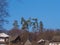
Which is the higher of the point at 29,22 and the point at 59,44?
the point at 29,22

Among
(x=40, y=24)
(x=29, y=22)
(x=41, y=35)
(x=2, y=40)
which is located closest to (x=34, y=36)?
(x=41, y=35)

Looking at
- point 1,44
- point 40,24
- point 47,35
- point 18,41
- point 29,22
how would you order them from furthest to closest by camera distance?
point 40,24 < point 29,22 < point 47,35 < point 18,41 < point 1,44

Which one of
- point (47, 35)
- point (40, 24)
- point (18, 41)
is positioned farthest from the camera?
point (40, 24)

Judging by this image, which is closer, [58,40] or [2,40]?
[2,40]

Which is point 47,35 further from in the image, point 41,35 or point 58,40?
point 58,40

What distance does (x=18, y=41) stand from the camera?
77.0 meters

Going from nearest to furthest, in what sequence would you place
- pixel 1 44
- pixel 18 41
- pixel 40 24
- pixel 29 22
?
pixel 1 44 < pixel 18 41 < pixel 29 22 < pixel 40 24

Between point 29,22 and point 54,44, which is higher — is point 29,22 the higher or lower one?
the higher one

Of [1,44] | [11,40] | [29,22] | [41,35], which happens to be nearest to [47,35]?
[41,35]

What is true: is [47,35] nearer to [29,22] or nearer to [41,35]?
[41,35]

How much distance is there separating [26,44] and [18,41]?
2488 mm

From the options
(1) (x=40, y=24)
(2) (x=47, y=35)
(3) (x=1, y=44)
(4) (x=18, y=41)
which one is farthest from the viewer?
(1) (x=40, y=24)

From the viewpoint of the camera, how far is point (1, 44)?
228 ft

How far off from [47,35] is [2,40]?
33766mm
